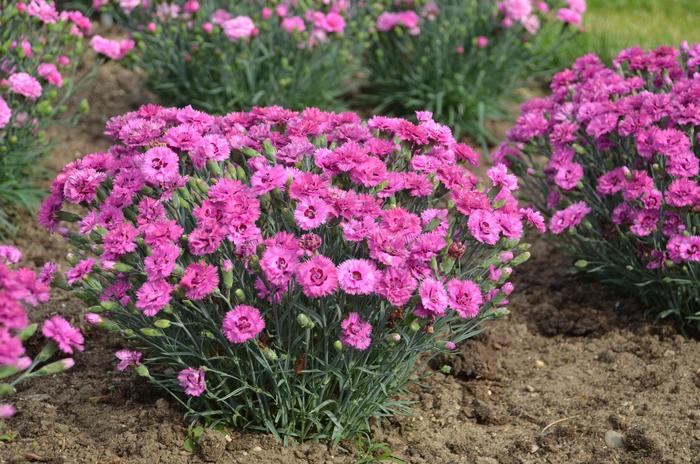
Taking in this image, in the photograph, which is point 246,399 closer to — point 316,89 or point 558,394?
point 558,394

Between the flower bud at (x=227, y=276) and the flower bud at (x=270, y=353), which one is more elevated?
the flower bud at (x=227, y=276)

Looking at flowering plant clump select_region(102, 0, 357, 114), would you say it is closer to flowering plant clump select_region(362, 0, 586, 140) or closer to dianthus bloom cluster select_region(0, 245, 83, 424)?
flowering plant clump select_region(362, 0, 586, 140)

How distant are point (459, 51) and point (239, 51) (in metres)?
1.35

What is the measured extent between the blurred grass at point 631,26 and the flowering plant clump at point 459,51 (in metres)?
0.61

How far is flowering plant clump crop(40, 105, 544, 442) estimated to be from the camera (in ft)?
8.02

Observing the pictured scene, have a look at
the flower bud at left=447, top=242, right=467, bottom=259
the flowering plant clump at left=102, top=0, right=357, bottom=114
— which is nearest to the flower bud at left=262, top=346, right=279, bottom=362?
the flower bud at left=447, top=242, right=467, bottom=259

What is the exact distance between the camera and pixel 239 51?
515 centimetres

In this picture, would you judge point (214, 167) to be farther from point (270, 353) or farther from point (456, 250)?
point (456, 250)

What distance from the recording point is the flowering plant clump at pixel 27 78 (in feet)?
13.5

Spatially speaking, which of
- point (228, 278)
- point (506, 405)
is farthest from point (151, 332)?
point (506, 405)

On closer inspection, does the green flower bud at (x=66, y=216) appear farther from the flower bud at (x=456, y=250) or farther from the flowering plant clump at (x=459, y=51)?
the flowering plant clump at (x=459, y=51)

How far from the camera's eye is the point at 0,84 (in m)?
4.05

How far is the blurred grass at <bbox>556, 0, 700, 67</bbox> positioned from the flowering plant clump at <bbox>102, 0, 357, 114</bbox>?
1.99 metres

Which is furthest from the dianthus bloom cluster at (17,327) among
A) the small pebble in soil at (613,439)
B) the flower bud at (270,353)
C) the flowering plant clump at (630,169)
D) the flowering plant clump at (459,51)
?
the flowering plant clump at (459,51)
